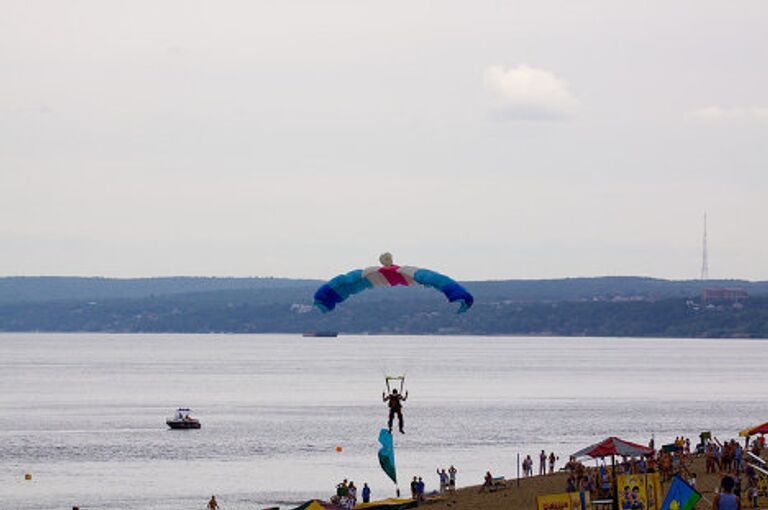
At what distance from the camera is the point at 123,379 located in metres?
187

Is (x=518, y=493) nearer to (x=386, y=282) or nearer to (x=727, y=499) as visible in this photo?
(x=386, y=282)

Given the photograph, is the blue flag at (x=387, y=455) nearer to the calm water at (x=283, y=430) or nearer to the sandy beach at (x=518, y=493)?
the sandy beach at (x=518, y=493)

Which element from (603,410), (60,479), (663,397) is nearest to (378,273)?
(60,479)

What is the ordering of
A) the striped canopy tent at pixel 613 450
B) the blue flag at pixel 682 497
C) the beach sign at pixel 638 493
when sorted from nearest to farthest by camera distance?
the blue flag at pixel 682 497 < the beach sign at pixel 638 493 < the striped canopy tent at pixel 613 450

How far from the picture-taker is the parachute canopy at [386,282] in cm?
3506

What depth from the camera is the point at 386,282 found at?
116 ft

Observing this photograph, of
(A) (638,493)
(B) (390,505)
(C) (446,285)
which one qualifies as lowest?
(B) (390,505)

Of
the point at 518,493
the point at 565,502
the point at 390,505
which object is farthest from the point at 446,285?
the point at 518,493

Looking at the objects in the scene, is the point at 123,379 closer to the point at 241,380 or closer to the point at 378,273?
the point at 241,380

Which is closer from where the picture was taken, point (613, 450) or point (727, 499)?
point (727, 499)

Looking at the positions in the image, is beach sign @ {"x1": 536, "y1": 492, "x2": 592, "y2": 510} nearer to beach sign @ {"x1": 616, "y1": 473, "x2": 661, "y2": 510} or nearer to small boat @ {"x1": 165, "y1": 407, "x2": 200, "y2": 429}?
beach sign @ {"x1": 616, "y1": 473, "x2": 661, "y2": 510}

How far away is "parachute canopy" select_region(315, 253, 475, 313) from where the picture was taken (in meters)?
35.1

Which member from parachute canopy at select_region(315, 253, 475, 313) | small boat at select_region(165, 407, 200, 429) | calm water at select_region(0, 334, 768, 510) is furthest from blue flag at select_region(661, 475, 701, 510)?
small boat at select_region(165, 407, 200, 429)

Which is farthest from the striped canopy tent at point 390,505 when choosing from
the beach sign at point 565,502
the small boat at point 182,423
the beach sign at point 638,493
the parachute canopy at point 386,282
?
the small boat at point 182,423
